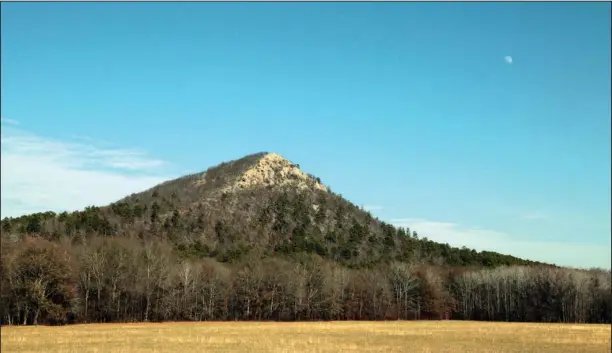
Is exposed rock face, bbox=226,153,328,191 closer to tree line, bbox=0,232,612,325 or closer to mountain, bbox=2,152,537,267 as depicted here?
mountain, bbox=2,152,537,267

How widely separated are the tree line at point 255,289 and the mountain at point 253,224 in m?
19.1

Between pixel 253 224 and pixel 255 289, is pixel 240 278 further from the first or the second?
pixel 253 224

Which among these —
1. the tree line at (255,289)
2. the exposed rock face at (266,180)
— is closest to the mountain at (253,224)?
the exposed rock face at (266,180)

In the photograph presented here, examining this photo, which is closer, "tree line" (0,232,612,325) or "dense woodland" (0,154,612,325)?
"tree line" (0,232,612,325)

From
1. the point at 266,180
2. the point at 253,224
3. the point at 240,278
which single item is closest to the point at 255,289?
the point at 240,278

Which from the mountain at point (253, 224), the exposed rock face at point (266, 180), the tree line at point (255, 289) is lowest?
the tree line at point (255, 289)

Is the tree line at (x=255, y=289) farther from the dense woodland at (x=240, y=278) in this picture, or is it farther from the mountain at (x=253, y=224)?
the mountain at (x=253, y=224)

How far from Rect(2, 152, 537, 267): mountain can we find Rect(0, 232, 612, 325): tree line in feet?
62.5

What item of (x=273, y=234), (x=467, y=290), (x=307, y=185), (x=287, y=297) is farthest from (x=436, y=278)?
(x=307, y=185)

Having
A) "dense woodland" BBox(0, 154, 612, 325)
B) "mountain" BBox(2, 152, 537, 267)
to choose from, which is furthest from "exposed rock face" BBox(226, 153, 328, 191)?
"dense woodland" BBox(0, 154, 612, 325)

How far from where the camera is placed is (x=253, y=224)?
16388cm

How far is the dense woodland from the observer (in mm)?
76812

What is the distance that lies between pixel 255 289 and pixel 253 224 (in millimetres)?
64007

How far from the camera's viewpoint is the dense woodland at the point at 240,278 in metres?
76.8
